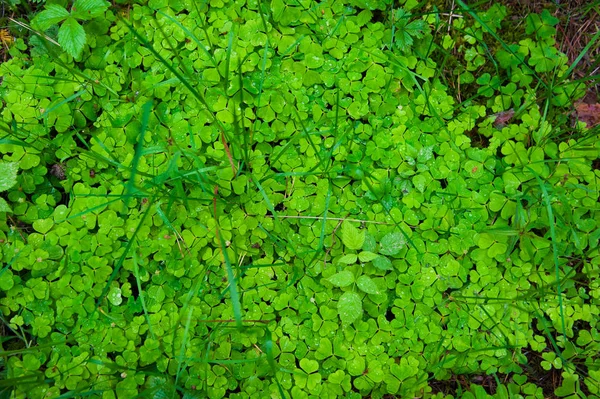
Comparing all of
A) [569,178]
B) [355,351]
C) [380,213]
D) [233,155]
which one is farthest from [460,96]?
[355,351]

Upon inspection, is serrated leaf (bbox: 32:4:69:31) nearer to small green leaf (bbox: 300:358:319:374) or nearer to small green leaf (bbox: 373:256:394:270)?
small green leaf (bbox: 373:256:394:270)

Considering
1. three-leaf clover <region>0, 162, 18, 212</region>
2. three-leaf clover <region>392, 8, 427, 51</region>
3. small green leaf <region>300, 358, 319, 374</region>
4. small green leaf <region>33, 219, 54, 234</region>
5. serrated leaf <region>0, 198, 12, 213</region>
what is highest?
three-leaf clover <region>392, 8, 427, 51</region>

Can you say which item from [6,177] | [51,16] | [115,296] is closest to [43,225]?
[6,177]

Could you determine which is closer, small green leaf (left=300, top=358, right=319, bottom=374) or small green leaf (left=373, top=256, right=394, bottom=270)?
small green leaf (left=300, top=358, right=319, bottom=374)

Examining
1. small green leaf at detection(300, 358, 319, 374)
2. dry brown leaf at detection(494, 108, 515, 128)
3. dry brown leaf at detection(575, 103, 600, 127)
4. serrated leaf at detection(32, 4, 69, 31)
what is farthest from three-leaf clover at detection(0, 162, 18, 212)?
dry brown leaf at detection(575, 103, 600, 127)

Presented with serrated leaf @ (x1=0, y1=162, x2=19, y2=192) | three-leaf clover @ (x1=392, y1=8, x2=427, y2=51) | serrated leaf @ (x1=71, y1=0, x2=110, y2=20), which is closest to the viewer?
serrated leaf @ (x1=0, y1=162, x2=19, y2=192)

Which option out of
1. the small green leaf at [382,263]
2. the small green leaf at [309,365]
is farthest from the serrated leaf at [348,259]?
the small green leaf at [309,365]

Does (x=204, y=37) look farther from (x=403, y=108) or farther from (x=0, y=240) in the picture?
(x=0, y=240)

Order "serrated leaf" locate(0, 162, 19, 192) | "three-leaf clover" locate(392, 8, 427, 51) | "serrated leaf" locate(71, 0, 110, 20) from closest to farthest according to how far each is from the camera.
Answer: "serrated leaf" locate(0, 162, 19, 192), "serrated leaf" locate(71, 0, 110, 20), "three-leaf clover" locate(392, 8, 427, 51)
